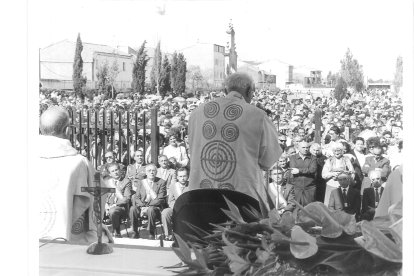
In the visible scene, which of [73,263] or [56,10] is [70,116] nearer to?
[56,10]

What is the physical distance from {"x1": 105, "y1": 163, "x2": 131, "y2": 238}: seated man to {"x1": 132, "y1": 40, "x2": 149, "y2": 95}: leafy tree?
235 millimetres

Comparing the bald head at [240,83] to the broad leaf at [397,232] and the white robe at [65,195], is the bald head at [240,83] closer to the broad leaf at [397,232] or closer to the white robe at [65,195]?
the white robe at [65,195]

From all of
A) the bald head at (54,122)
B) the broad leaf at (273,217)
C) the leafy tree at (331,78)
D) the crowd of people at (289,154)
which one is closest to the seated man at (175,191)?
the crowd of people at (289,154)

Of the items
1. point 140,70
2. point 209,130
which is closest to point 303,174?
point 209,130

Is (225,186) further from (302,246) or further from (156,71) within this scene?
(302,246)

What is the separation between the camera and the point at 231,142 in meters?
1.60

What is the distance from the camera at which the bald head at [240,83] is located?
1503mm

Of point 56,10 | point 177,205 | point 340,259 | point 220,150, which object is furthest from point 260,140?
point 340,259

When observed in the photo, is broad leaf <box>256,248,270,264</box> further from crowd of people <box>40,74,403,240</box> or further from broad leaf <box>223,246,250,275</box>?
crowd of people <box>40,74,403,240</box>

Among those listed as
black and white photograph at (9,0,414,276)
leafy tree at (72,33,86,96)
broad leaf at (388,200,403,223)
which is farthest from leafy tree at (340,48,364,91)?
leafy tree at (72,33,86,96)

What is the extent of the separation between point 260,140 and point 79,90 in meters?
0.47

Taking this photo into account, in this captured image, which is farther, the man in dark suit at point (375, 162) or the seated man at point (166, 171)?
the seated man at point (166, 171)

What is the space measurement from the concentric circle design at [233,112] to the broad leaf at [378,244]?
0.90m

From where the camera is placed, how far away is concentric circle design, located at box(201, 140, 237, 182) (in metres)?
1.59
